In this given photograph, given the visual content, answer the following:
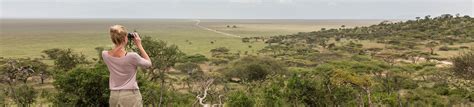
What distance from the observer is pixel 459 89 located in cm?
2978

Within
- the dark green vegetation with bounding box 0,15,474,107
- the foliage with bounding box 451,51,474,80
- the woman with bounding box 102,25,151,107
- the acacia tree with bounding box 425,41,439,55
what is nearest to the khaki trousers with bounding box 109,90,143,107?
the woman with bounding box 102,25,151,107

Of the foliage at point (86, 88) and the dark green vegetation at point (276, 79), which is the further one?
the dark green vegetation at point (276, 79)

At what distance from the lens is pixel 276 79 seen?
24797 millimetres

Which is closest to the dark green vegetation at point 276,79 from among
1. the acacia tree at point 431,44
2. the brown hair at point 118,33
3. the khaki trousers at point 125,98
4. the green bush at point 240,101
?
the green bush at point 240,101

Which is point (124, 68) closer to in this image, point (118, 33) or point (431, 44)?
point (118, 33)

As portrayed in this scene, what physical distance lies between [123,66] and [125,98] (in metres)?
0.37

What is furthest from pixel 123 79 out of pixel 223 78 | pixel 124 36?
pixel 223 78

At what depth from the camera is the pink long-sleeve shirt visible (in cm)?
574

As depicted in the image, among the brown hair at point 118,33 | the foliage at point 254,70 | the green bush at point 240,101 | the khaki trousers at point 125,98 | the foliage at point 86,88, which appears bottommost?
the foliage at point 254,70

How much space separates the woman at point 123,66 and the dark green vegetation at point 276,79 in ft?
12.1

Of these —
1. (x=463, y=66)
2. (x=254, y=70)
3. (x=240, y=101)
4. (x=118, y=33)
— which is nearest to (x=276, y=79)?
(x=240, y=101)

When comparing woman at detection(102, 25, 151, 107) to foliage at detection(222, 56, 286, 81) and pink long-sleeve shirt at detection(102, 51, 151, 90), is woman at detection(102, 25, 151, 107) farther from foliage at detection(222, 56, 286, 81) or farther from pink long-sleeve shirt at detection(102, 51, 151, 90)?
foliage at detection(222, 56, 286, 81)

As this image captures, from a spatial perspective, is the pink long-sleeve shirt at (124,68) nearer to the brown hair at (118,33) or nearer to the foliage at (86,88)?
the brown hair at (118,33)

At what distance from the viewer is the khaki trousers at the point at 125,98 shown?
598 centimetres
